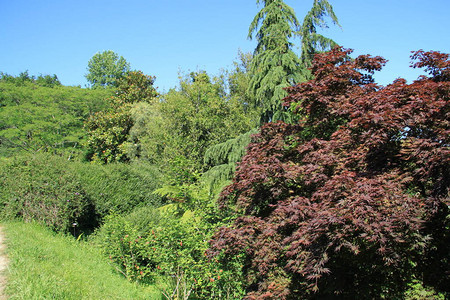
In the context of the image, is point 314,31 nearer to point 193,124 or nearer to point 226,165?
point 226,165

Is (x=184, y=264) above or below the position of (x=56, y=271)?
above

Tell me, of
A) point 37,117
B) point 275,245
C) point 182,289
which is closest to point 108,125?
point 37,117

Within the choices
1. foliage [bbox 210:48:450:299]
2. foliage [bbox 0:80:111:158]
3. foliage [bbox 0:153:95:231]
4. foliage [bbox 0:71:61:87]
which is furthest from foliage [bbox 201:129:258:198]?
foliage [bbox 0:71:61:87]

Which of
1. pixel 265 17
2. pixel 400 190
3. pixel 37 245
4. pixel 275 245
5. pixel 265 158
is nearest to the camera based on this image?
pixel 400 190

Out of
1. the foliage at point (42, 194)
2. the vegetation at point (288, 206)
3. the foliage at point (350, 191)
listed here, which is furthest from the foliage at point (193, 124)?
the foliage at point (350, 191)

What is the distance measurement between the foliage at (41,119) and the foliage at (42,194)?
10.9m

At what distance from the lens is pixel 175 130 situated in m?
16.2

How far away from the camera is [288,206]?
4496 mm

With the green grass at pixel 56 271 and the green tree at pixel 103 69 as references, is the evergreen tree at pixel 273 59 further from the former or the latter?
the green tree at pixel 103 69

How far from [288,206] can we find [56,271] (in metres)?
4.12


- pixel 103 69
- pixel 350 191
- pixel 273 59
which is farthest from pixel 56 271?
pixel 103 69

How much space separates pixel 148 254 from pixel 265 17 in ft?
22.4

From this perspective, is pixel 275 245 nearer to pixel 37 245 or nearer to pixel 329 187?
pixel 329 187

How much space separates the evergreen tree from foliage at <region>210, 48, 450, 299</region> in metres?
2.27
